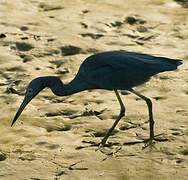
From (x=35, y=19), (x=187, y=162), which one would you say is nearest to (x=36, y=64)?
(x=35, y=19)

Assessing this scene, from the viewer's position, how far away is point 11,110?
6465 millimetres

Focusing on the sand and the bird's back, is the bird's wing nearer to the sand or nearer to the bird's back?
the bird's back

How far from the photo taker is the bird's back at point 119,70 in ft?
18.5

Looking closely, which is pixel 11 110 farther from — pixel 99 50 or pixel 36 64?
pixel 99 50

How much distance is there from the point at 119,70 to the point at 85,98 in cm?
118

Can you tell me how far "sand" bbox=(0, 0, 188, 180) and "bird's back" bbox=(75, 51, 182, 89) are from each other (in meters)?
0.61

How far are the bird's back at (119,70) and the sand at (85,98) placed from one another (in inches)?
24.1

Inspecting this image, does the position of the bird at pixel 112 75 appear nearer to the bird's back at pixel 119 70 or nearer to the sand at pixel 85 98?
the bird's back at pixel 119 70

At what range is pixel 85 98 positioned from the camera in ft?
22.1

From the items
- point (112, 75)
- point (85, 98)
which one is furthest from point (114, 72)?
point (85, 98)

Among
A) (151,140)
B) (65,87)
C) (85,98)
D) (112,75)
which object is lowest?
(85,98)

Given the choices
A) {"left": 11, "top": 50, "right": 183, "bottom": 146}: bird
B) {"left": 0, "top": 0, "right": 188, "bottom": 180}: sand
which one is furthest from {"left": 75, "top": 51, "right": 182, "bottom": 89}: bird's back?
{"left": 0, "top": 0, "right": 188, "bottom": 180}: sand

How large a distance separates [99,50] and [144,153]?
10.0ft

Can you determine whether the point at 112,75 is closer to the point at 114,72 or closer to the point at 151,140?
the point at 114,72
